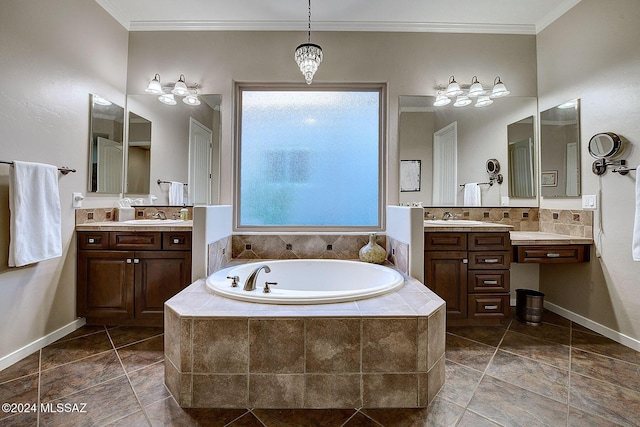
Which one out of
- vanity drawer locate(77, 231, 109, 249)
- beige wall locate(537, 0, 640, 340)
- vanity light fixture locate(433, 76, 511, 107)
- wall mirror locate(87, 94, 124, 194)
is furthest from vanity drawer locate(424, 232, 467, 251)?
wall mirror locate(87, 94, 124, 194)

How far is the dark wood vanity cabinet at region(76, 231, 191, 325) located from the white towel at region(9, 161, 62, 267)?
340 millimetres

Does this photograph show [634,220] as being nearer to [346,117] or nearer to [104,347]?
[346,117]

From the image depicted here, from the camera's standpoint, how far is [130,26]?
2924 mm

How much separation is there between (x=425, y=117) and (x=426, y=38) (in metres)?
0.81

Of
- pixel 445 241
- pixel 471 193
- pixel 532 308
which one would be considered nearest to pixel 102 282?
pixel 445 241

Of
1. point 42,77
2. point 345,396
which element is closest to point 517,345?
point 345,396

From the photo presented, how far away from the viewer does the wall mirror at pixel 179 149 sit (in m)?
2.91

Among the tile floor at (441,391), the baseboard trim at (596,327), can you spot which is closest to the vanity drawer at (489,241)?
the tile floor at (441,391)

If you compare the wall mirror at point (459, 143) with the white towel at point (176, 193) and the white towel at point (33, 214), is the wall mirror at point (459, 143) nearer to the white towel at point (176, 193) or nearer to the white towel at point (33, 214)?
the white towel at point (176, 193)

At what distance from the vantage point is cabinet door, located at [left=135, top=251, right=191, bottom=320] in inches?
94.8

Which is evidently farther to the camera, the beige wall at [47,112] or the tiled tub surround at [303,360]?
the beige wall at [47,112]

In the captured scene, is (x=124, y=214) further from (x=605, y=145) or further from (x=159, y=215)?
(x=605, y=145)

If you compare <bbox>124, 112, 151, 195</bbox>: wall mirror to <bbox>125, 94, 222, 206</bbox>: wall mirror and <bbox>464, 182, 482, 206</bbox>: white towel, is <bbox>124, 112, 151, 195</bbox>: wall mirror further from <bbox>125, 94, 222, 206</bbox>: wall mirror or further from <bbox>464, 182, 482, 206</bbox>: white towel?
<bbox>464, 182, 482, 206</bbox>: white towel

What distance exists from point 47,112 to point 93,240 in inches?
40.6
